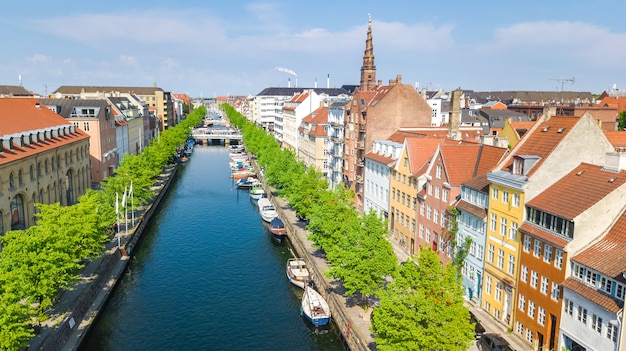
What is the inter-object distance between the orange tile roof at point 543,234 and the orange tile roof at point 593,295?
2.45 metres

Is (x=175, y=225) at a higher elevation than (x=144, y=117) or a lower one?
lower

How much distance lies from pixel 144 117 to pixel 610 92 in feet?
517

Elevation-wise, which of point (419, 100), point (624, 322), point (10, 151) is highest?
point (419, 100)

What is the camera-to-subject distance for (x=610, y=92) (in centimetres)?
17125

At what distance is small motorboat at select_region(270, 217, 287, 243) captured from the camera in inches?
2968

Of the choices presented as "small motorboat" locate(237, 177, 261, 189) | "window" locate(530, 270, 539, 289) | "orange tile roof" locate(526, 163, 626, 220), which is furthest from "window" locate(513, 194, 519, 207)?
"small motorboat" locate(237, 177, 261, 189)

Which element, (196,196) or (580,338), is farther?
(196,196)

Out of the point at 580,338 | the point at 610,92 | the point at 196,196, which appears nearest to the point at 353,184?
the point at 196,196

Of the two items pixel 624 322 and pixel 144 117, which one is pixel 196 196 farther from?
pixel 624 322

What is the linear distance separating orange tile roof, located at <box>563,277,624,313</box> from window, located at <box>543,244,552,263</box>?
240 cm

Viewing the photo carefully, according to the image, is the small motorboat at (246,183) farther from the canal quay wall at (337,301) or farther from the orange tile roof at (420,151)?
the orange tile roof at (420,151)

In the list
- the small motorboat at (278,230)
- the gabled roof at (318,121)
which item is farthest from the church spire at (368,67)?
the small motorboat at (278,230)

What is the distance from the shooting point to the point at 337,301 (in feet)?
158

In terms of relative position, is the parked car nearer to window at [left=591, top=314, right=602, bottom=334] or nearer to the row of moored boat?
window at [left=591, top=314, right=602, bottom=334]
